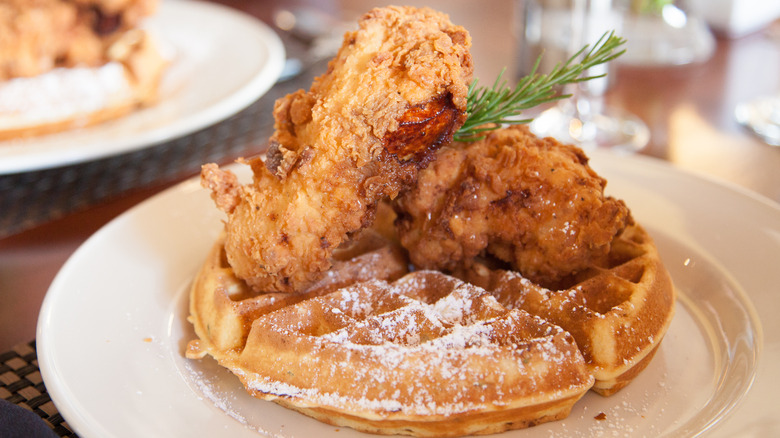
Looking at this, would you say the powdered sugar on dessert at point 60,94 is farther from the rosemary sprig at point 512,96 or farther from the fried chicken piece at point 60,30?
the rosemary sprig at point 512,96

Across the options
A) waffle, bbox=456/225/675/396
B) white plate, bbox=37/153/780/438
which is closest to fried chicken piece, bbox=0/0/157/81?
white plate, bbox=37/153/780/438

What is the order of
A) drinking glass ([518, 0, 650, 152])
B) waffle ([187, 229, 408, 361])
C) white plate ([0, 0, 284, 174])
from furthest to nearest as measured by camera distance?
drinking glass ([518, 0, 650, 152]), white plate ([0, 0, 284, 174]), waffle ([187, 229, 408, 361])

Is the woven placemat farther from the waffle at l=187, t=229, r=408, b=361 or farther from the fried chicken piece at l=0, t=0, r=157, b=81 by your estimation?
the fried chicken piece at l=0, t=0, r=157, b=81

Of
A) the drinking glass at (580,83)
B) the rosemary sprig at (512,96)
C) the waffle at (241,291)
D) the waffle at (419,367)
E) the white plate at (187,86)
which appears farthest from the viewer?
the drinking glass at (580,83)

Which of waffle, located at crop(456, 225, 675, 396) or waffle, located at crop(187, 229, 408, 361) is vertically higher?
waffle, located at crop(456, 225, 675, 396)

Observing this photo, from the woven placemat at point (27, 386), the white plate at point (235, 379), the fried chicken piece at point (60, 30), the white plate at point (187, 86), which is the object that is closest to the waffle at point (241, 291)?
the white plate at point (235, 379)

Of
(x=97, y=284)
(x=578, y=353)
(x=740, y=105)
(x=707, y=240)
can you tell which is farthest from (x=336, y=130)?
(x=740, y=105)
